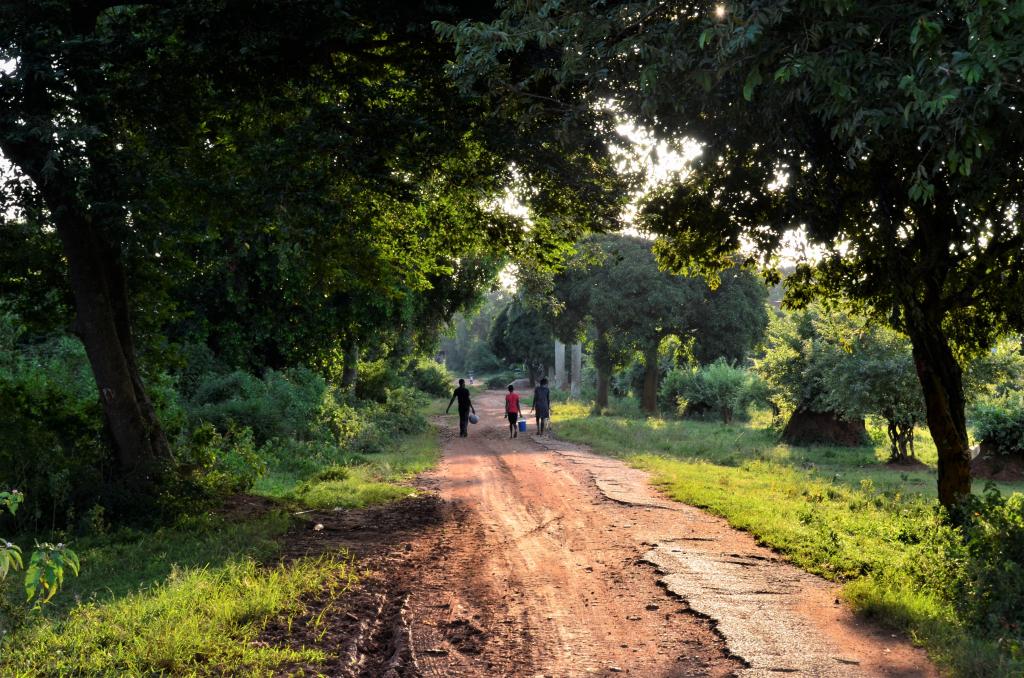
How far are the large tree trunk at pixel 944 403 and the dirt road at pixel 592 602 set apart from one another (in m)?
2.57

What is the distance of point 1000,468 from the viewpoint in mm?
18812

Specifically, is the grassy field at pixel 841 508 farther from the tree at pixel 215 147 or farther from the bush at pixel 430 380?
the bush at pixel 430 380

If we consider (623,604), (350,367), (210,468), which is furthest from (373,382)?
(623,604)

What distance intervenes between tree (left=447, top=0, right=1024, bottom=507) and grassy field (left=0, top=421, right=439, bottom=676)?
515 centimetres

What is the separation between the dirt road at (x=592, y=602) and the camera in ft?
17.5

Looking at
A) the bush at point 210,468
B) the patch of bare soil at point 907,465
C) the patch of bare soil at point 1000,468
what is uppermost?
the bush at point 210,468

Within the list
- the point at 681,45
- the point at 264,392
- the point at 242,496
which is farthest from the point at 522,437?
the point at 681,45

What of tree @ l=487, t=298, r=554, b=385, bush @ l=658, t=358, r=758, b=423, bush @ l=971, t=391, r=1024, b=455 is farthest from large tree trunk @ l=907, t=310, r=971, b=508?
tree @ l=487, t=298, r=554, b=385

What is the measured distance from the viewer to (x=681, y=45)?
622cm

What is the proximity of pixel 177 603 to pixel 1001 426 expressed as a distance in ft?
64.6

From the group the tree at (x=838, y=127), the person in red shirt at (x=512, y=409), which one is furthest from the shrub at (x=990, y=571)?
the person in red shirt at (x=512, y=409)

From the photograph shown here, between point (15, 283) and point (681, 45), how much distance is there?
30.6ft

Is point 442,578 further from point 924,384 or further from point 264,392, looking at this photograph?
point 264,392

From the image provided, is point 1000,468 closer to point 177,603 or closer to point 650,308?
point 650,308
